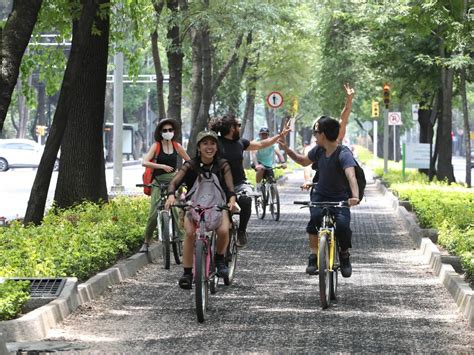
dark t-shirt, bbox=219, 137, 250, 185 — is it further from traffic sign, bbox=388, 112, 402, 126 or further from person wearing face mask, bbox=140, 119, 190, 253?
traffic sign, bbox=388, 112, 402, 126

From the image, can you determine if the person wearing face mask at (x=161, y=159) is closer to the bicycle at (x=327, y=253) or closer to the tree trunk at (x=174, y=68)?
the bicycle at (x=327, y=253)

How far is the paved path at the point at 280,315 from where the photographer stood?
32.3 feet

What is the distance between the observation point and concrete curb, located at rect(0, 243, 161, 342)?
970cm

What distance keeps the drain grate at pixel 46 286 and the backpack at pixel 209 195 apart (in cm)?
137

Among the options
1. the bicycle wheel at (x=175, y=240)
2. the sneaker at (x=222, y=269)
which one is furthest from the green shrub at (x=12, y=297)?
the bicycle wheel at (x=175, y=240)

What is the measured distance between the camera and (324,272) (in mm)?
11750

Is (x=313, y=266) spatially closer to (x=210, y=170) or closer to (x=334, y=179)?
(x=334, y=179)

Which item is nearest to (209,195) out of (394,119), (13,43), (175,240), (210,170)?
(210,170)

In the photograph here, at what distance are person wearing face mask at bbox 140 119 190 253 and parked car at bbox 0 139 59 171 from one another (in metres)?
47.7

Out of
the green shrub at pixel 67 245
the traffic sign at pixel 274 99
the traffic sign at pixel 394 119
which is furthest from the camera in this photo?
the traffic sign at pixel 394 119

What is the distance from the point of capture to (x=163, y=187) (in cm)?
1584

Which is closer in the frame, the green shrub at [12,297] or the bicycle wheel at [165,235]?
the green shrub at [12,297]

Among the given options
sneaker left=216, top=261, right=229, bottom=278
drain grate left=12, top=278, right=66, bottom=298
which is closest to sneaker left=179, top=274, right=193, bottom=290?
sneaker left=216, top=261, right=229, bottom=278

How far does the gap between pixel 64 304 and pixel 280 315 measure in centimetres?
187
